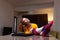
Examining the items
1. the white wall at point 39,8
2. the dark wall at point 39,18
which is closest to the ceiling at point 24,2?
the white wall at point 39,8

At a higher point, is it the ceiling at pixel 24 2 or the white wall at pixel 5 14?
the ceiling at pixel 24 2

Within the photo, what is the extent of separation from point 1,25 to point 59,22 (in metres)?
2.36

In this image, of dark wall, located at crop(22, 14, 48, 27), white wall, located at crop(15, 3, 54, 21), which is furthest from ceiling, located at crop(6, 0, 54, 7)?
dark wall, located at crop(22, 14, 48, 27)

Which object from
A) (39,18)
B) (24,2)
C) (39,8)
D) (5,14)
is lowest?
(39,18)

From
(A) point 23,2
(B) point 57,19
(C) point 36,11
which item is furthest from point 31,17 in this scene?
(B) point 57,19

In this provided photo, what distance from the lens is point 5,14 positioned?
5.15 metres

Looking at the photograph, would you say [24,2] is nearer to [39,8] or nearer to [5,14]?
[39,8]

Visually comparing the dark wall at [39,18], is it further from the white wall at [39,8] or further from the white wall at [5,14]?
the white wall at [5,14]

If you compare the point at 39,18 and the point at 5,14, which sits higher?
the point at 5,14

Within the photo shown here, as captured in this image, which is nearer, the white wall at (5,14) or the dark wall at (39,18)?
the white wall at (5,14)

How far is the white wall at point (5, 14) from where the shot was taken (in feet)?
16.0

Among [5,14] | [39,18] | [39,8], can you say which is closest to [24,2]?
[39,8]

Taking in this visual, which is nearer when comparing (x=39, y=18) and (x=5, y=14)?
(x=5, y=14)

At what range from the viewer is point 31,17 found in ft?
18.6
